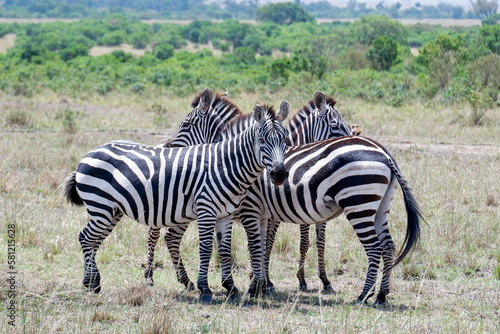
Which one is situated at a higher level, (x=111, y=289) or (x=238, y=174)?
(x=238, y=174)

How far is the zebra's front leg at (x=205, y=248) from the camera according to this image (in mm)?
5895

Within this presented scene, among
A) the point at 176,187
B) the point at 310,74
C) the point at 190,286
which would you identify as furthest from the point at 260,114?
the point at 310,74

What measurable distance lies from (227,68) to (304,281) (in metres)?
29.5

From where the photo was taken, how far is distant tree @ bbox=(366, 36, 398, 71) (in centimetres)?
3425

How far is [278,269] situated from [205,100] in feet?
7.60

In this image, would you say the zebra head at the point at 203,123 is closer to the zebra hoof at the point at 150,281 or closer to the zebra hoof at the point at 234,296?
the zebra hoof at the point at 150,281

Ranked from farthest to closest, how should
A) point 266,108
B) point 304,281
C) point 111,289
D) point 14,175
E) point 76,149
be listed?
point 76,149
point 14,175
point 304,281
point 111,289
point 266,108

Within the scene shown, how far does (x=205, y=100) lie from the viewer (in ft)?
23.7

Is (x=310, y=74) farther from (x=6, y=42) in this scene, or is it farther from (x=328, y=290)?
(x=6, y=42)

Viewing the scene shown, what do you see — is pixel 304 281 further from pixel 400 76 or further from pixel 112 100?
pixel 400 76

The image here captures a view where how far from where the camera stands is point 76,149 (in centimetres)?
1298

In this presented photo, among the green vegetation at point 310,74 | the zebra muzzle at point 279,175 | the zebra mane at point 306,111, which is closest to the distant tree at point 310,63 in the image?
the green vegetation at point 310,74

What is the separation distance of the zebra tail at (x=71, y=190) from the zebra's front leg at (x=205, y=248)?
1.64m

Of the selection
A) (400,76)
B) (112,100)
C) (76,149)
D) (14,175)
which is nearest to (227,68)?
(400,76)
